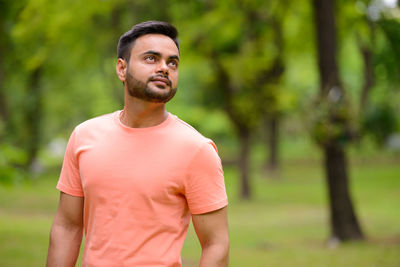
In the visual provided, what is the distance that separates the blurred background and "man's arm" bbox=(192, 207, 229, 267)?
6.35 metres

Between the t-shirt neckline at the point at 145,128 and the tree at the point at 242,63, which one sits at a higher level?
the tree at the point at 242,63

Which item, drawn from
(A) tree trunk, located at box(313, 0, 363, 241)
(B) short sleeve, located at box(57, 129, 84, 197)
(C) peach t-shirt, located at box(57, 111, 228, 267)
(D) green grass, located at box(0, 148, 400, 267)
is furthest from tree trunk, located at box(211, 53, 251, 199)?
(C) peach t-shirt, located at box(57, 111, 228, 267)

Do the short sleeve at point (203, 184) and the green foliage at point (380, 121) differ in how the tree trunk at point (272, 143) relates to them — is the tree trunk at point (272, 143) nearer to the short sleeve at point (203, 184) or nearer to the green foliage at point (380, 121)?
the green foliage at point (380, 121)

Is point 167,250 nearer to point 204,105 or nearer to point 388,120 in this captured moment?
point 204,105

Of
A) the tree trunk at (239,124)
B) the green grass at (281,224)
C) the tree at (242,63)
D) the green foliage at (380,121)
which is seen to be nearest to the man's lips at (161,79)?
the green grass at (281,224)

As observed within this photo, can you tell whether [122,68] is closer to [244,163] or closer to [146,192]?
[146,192]

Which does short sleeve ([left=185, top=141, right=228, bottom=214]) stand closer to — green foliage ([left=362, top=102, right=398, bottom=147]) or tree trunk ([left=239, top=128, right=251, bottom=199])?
tree trunk ([left=239, top=128, right=251, bottom=199])

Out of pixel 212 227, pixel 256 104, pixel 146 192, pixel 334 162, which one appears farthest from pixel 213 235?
pixel 256 104

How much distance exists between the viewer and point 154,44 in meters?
2.74

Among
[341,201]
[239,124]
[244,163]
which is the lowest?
[341,201]

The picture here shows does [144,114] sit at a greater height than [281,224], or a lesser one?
greater

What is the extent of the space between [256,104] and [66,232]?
20700 mm

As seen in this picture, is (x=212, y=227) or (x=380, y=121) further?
(x=380, y=121)

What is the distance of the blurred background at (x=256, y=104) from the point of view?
12148mm
